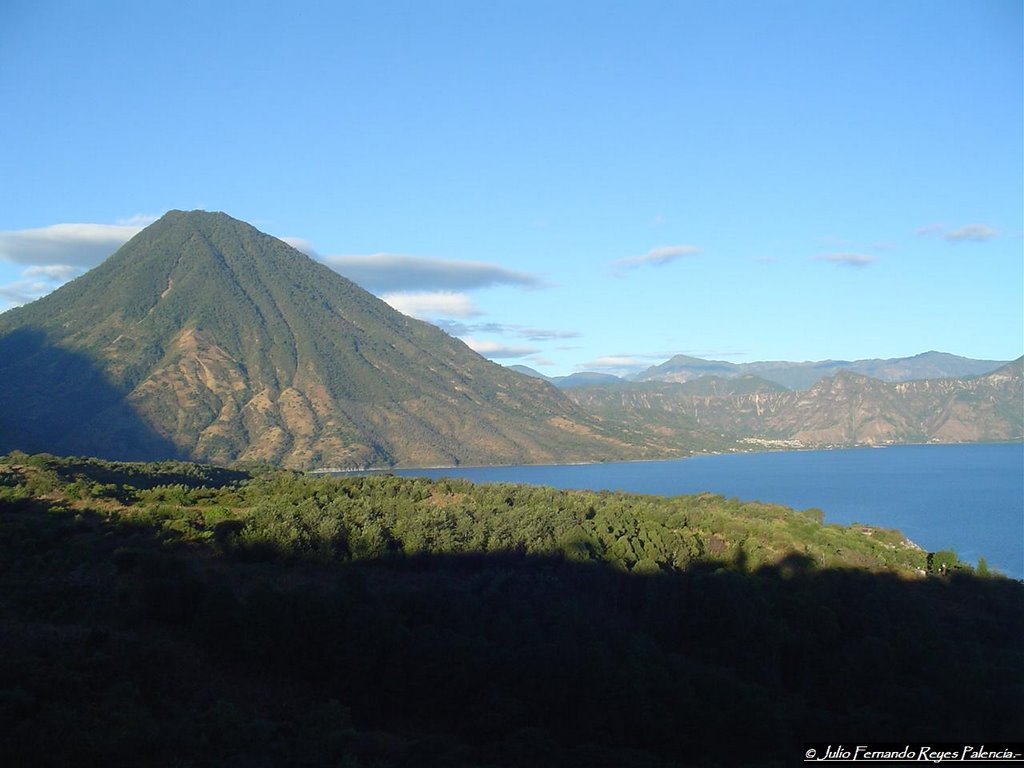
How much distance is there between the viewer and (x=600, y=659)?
865 inches

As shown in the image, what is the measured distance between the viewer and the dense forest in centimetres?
1627

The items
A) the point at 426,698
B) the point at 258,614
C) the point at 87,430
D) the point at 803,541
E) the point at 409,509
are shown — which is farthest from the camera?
the point at 87,430

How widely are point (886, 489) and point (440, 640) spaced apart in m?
123

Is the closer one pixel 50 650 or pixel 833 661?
pixel 50 650

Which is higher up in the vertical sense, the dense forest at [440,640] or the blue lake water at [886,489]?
the dense forest at [440,640]

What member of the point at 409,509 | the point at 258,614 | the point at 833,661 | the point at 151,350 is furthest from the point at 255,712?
the point at 151,350

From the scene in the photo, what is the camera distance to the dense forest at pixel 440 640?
16266 mm

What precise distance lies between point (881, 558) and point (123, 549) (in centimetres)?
3808

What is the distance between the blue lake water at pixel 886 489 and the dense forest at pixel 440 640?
39711 mm

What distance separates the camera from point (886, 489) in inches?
5138

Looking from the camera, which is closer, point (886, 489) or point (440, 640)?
point (440, 640)

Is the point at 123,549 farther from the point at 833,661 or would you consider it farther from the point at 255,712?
the point at 833,661

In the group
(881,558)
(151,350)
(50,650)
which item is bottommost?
(881,558)

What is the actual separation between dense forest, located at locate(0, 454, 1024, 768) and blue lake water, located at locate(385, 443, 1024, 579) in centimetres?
3971
